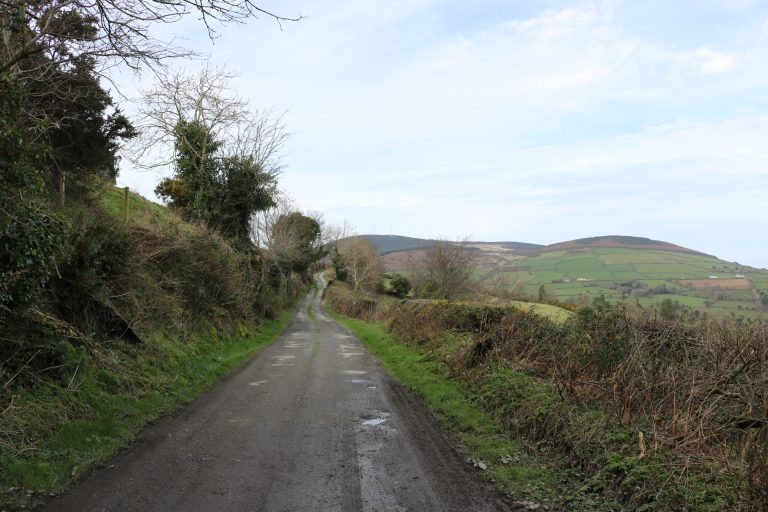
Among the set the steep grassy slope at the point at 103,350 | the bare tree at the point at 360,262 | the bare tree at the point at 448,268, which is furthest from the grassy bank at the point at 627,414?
the bare tree at the point at 360,262

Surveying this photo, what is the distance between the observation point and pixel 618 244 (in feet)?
229

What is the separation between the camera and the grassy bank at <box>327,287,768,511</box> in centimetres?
464

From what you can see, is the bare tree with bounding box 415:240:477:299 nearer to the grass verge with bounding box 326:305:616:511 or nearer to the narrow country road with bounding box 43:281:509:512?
the grass verge with bounding box 326:305:616:511

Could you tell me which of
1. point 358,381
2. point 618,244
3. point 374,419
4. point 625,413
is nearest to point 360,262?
point 618,244

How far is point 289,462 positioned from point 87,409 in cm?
353

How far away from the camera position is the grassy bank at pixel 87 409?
5156mm

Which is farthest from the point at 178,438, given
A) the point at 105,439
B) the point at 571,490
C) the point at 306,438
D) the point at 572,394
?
the point at 572,394

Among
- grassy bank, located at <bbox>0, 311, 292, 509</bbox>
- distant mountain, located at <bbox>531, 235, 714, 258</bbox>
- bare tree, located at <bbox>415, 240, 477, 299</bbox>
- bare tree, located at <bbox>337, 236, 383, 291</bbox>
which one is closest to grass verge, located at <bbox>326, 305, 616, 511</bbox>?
grassy bank, located at <bbox>0, 311, 292, 509</bbox>

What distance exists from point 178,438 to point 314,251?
5963 cm

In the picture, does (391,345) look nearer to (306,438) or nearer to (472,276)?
(306,438)

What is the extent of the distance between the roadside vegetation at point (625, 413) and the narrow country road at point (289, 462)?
67 cm

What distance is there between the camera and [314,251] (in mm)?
65938

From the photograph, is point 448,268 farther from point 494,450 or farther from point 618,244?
point 494,450

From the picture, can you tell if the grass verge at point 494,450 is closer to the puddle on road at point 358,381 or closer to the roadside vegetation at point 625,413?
the roadside vegetation at point 625,413
